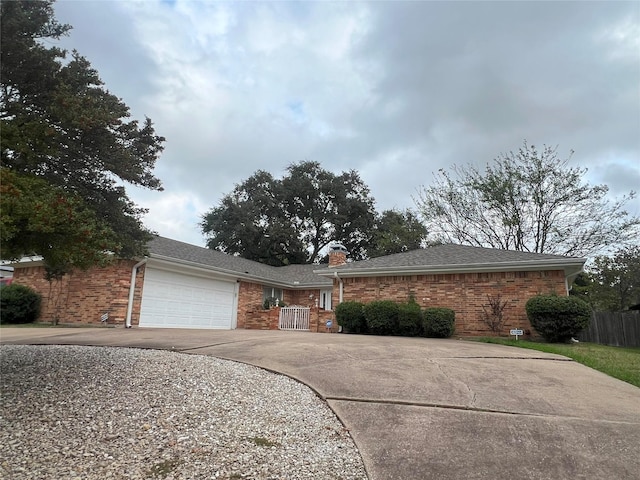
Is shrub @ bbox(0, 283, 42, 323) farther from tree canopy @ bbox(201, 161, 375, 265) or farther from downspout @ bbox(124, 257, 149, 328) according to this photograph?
tree canopy @ bbox(201, 161, 375, 265)

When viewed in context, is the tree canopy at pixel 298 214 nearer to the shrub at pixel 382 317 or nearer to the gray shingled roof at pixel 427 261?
the gray shingled roof at pixel 427 261

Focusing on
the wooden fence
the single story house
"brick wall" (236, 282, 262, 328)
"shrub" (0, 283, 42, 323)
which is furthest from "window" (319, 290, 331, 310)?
"shrub" (0, 283, 42, 323)

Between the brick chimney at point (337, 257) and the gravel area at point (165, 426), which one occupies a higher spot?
the brick chimney at point (337, 257)

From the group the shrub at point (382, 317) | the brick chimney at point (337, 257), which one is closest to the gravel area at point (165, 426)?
the shrub at point (382, 317)

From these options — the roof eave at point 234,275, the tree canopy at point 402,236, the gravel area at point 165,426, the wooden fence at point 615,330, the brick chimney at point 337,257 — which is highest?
the tree canopy at point 402,236

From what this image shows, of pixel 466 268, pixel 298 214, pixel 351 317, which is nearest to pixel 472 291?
pixel 466 268

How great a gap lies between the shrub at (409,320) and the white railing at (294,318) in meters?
4.52

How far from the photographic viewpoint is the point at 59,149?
544 cm

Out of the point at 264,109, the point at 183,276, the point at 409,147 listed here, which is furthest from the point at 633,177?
the point at 183,276

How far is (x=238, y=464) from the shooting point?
2973mm

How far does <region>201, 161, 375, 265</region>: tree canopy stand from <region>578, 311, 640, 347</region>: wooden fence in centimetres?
2102

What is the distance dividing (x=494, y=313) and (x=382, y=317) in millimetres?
3709

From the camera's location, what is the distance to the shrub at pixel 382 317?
1355 centimetres

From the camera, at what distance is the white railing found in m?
16.6
